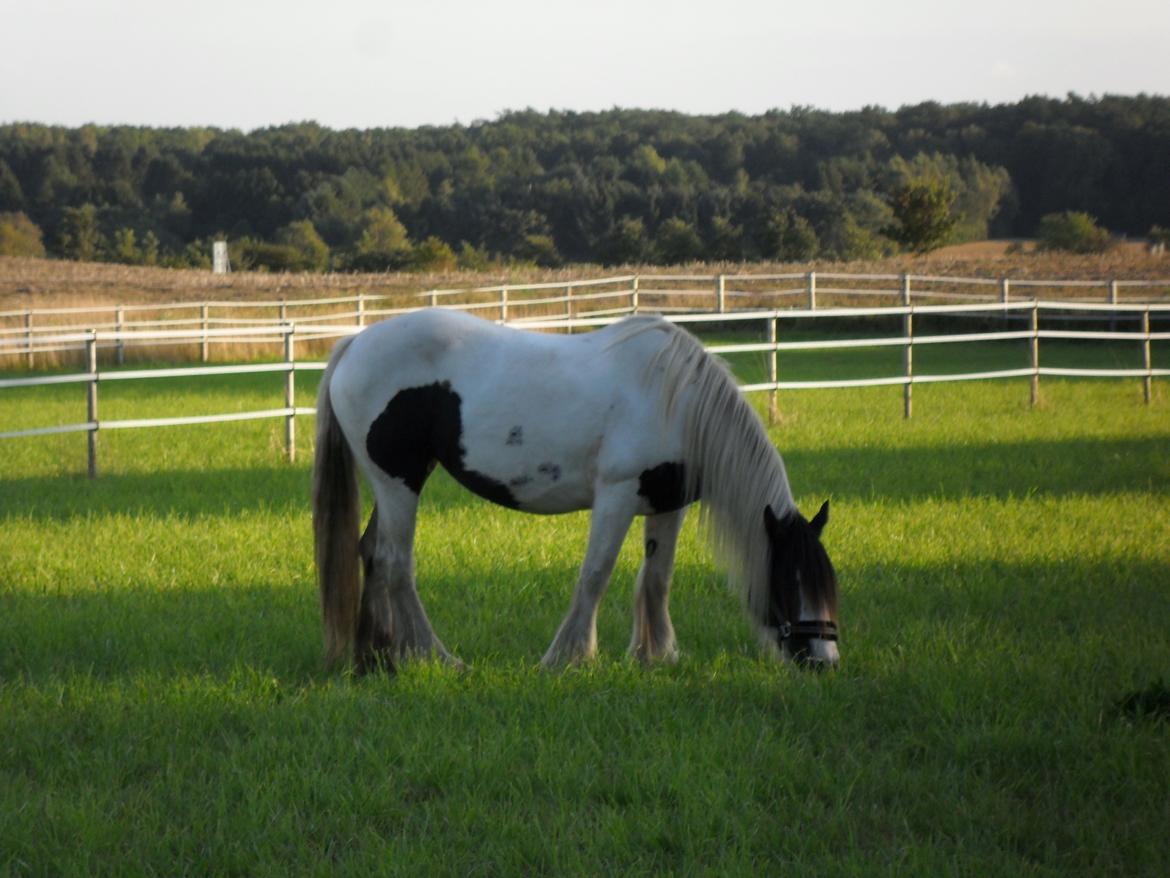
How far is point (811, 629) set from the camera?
4.63 meters

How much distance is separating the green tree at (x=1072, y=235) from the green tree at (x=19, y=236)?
154ft

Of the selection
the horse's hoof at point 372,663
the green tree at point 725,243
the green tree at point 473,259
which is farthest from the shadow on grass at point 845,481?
the green tree at point 725,243

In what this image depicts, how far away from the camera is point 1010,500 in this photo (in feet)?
28.0

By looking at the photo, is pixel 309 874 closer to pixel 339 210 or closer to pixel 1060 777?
pixel 1060 777

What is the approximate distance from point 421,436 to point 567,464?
0.61m

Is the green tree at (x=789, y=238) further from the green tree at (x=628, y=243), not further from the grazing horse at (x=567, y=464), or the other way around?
the grazing horse at (x=567, y=464)

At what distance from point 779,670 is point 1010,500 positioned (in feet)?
14.1

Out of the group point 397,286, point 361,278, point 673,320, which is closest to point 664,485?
point 673,320

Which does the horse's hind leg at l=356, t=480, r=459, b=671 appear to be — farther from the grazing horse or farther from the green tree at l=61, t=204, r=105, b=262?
the green tree at l=61, t=204, r=105, b=262

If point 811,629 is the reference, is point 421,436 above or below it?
above

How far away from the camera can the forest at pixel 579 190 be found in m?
64.1

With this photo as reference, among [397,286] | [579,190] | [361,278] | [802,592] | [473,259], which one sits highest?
[579,190]

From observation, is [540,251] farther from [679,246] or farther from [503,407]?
[503,407]

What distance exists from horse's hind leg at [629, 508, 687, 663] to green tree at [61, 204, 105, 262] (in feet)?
211
